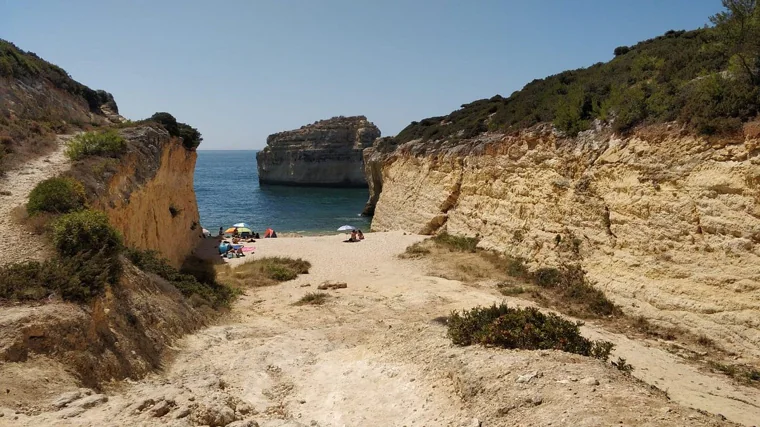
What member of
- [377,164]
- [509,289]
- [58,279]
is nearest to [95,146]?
[58,279]

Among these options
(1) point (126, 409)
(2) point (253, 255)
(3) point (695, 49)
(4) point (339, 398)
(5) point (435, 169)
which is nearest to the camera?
(1) point (126, 409)

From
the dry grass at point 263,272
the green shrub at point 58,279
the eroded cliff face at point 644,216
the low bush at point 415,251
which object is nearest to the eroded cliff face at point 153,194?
the dry grass at point 263,272

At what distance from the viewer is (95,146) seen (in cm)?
1712

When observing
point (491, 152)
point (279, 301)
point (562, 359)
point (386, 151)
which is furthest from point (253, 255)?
point (562, 359)

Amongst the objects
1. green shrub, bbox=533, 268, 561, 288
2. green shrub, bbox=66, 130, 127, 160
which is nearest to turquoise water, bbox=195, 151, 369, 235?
green shrub, bbox=66, 130, 127, 160

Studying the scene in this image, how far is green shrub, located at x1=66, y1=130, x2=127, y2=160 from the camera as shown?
16.7 meters

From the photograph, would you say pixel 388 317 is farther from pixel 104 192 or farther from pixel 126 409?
pixel 104 192

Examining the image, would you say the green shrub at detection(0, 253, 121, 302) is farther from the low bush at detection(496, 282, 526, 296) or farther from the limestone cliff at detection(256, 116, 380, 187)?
the limestone cliff at detection(256, 116, 380, 187)

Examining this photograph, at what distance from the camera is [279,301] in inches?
664

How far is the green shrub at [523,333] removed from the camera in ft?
26.8

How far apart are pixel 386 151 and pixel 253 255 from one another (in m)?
17.4

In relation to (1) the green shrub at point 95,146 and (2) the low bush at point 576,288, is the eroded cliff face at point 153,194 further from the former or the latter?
(2) the low bush at point 576,288

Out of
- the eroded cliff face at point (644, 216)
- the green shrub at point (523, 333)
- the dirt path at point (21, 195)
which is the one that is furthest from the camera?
the eroded cliff face at point (644, 216)

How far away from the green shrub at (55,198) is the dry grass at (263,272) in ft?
24.6
